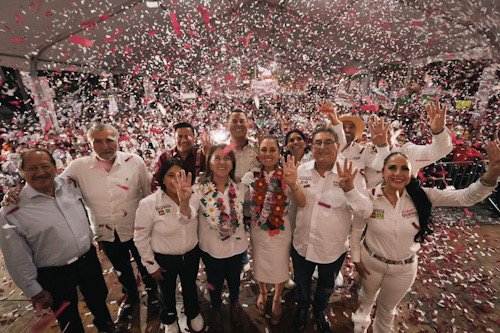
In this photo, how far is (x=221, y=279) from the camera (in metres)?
2.37

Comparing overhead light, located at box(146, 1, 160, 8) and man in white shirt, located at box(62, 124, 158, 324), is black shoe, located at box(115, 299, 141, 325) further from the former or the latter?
overhead light, located at box(146, 1, 160, 8)

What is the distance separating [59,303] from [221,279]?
4.31 ft

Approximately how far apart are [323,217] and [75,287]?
2.15 meters

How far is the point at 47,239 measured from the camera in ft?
6.07

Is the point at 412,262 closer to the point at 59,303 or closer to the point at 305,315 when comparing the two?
the point at 305,315

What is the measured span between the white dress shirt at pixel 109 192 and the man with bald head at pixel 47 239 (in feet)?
0.57

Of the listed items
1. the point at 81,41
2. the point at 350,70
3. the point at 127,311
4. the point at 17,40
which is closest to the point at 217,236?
the point at 127,311

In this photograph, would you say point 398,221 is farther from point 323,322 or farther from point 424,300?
point 424,300

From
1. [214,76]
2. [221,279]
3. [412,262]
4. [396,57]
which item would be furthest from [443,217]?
[214,76]

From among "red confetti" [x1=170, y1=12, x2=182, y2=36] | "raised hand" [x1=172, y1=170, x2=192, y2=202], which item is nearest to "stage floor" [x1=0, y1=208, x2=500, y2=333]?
"raised hand" [x1=172, y1=170, x2=192, y2=202]

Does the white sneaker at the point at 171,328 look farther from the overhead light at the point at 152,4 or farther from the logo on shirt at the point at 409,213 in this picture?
the overhead light at the point at 152,4

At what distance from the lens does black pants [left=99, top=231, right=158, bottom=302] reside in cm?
250

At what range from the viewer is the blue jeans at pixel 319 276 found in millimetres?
2199

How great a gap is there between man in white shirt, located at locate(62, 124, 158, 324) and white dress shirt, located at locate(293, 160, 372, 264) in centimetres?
161
